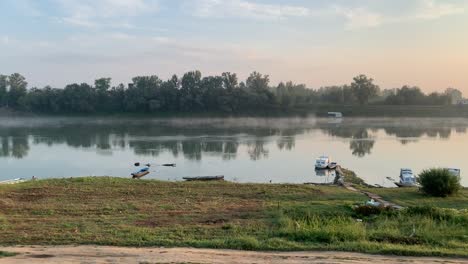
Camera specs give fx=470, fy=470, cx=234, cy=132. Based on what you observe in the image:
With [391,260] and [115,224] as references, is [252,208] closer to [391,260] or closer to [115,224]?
[115,224]

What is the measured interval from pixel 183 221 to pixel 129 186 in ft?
24.0

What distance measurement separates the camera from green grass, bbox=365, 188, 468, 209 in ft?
47.7

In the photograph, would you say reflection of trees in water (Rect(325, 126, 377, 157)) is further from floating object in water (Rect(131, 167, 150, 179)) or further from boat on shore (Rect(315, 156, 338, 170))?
floating object in water (Rect(131, 167, 150, 179))

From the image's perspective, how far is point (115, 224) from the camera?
10.2 metres

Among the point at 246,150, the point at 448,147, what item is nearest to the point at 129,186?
the point at 246,150

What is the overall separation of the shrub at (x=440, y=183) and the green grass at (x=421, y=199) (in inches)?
9.9

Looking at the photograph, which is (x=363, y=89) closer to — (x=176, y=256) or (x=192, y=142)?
(x=192, y=142)

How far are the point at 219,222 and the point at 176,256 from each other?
3.12 m

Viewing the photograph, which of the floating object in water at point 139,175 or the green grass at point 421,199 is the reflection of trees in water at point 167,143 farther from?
the green grass at point 421,199

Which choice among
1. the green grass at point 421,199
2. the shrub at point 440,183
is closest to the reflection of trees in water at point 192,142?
the green grass at point 421,199

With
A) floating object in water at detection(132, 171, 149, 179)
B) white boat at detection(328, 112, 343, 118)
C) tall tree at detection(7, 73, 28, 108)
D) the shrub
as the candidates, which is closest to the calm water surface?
floating object in water at detection(132, 171, 149, 179)

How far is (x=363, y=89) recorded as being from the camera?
100750mm

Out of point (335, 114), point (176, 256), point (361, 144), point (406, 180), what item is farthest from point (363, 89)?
point (176, 256)

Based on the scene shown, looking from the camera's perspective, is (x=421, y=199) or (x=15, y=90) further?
(x=15, y=90)
